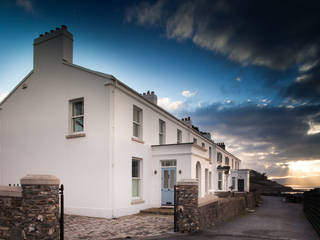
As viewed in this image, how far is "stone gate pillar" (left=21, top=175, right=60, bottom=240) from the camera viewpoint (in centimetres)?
711

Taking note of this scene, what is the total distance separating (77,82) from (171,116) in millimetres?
8474

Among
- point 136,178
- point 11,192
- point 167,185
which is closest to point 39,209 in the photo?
point 11,192

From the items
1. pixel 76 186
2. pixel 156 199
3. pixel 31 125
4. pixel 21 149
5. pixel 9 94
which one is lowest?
pixel 156 199

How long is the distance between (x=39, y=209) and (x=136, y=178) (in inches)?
351

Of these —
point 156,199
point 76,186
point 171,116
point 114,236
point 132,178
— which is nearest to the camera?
point 114,236

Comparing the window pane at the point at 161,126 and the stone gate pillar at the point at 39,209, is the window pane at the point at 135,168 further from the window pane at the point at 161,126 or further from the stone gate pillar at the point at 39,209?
the stone gate pillar at the point at 39,209

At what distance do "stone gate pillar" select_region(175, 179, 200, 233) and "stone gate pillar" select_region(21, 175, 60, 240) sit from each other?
463 cm

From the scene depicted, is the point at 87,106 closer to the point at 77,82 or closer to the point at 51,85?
the point at 77,82

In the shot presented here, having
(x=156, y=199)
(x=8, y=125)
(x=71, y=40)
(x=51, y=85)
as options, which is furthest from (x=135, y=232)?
(x=8, y=125)

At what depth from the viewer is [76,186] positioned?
13.9 metres

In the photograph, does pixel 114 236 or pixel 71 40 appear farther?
pixel 71 40

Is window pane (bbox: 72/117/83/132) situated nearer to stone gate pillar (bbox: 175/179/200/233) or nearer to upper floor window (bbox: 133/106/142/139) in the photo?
upper floor window (bbox: 133/106/142/139)

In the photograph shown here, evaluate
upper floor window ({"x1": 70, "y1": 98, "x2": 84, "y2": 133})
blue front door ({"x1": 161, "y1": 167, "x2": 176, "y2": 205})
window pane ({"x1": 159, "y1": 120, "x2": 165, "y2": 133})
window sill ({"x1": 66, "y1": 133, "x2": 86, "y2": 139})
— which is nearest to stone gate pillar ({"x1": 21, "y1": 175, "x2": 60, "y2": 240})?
window sill ({"x1": 66, "y1": 133, "x2": 86, "y2": 139})

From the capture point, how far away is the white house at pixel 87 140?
13594 mm
